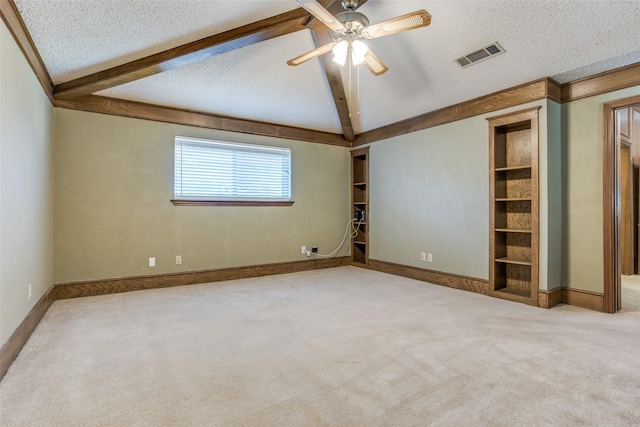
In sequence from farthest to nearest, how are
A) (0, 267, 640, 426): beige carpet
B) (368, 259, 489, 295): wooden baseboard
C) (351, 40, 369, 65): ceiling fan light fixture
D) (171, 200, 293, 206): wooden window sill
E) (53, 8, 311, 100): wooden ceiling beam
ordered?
(171, 200, 293, 206): wooden window sill → (368, 259, 489, 295): wooden baseboard → (53, 8, 311, 100): wooden ceiling beam → (351, 40, 369, 65): ceiling fan light fixture → (0, 267, 640, 426): beige carpet

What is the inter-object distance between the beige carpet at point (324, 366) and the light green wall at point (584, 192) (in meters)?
0.46

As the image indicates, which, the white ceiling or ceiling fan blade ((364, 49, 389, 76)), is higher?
the white ceiling

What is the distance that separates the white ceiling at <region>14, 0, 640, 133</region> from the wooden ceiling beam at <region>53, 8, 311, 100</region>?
0.06 metres

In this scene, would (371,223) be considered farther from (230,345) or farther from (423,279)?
(230,345)

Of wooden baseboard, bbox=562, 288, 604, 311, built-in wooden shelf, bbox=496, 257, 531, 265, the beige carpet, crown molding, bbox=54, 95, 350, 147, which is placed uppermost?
crown molding, bbox=54, 95, 350, 147

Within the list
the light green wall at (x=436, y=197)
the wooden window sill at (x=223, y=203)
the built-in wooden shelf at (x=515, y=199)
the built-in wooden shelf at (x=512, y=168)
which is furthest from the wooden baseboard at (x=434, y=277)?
the wooden window sill at (x=223, y=203)

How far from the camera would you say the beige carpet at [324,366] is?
5.40 ft

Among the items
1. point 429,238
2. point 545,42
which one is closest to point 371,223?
point 429,238

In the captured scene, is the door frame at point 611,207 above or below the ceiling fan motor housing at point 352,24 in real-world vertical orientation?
below

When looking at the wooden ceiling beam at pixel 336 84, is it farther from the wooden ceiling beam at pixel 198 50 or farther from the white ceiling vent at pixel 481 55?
the white ceiling vent at pixel 481 55

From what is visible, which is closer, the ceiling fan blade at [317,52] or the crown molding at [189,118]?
the ceiling fan blade at [317,52]

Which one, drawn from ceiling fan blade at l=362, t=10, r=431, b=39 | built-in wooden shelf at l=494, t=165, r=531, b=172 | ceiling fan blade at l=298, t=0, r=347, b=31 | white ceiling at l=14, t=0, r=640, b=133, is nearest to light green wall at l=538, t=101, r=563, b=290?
built-in wooden shelf at l=494, t=165, r=531, b=172

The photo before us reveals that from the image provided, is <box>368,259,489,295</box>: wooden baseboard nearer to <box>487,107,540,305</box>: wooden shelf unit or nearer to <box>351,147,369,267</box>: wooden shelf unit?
<box>487,107,540,305</box>: wooden shelf unit

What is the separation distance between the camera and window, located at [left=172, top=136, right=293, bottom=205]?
15.0 feet
